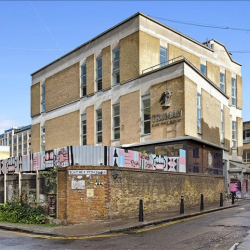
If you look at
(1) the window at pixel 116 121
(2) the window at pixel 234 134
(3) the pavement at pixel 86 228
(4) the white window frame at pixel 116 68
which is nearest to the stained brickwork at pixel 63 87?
(4) the white window frame at pixel 116 68

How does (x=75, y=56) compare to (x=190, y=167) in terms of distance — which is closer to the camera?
(x=190, y=167)

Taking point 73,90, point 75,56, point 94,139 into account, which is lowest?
point 94,139

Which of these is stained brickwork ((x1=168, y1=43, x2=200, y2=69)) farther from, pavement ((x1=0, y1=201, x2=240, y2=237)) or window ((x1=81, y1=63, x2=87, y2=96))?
pavement ((x1=0, y1=201, x2=240, y2=237))

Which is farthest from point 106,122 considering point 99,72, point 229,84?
point 229,84

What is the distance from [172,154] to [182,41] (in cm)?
1365

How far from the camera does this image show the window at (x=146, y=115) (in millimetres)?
29719

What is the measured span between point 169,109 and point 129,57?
251 inches

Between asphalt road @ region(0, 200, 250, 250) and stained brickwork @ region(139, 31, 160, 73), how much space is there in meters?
18.1

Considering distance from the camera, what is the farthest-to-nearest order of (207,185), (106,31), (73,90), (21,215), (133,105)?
1. (73,90)
2. (106,31)
3. (133,105)
4. (207,185)
5. (21,215)

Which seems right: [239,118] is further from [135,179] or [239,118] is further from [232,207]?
[135,179]

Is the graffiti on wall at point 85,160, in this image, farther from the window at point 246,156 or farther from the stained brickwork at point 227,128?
the window at point 246,156

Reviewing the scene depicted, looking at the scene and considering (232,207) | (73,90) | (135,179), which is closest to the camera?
(135,179)

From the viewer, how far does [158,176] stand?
2086 cm

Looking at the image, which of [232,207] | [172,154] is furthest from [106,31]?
[232,207]
